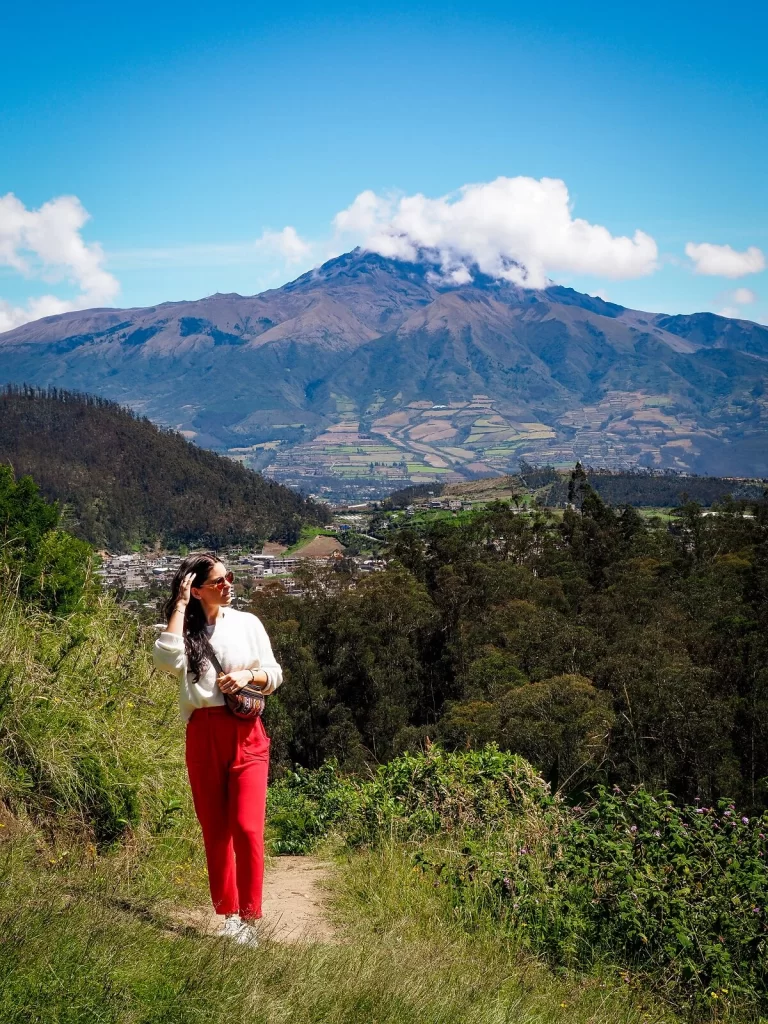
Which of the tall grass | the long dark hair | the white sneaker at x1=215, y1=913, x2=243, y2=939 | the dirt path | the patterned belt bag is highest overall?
the long dark hair

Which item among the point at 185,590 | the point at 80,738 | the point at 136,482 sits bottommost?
the point at 80,738

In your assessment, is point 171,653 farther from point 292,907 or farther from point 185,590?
point 292,907

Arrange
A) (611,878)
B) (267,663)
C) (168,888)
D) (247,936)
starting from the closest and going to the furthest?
(247,936) < (267,663) < (611,878) < (168,888)

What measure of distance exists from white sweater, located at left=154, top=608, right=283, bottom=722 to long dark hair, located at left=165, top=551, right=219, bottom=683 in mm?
34

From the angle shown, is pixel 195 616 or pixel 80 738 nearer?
pixel 195 616

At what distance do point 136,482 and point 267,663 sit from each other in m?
93.1

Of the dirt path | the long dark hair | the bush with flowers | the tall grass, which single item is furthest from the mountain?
the long dark hair

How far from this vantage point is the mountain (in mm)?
80500

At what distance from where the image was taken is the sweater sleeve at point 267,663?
11.6 ft

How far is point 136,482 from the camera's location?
92.7 m

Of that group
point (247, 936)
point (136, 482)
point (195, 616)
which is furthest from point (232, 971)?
point (136, 482)

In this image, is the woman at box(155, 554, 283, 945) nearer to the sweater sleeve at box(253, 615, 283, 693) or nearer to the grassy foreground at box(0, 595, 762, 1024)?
the sweater sleeve at box(253, 615, 283, 693)

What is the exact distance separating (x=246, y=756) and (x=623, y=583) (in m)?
22.2

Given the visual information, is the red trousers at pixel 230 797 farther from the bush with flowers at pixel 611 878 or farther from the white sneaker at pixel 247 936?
the bush with flowers at pixel 611 878
